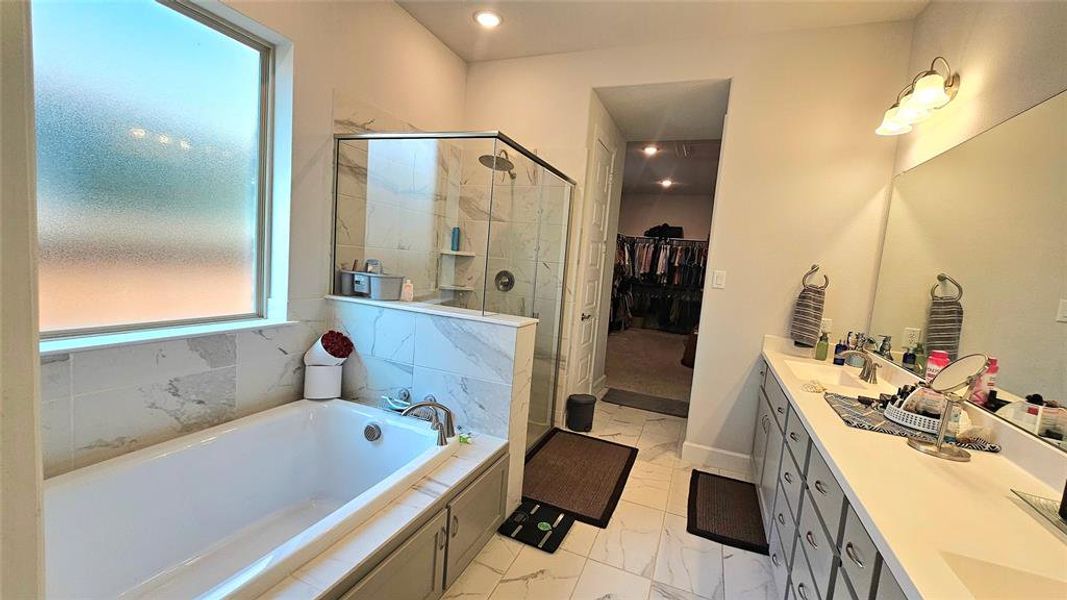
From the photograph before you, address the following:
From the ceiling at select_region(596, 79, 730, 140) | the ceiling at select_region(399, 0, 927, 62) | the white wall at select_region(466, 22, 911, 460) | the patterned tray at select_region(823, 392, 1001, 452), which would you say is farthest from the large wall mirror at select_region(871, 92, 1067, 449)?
the ceiling at select_region(596, 79, 730, 140)

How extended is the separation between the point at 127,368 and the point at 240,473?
585 millimetres

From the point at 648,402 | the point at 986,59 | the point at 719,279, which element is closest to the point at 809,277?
the point at 719,279

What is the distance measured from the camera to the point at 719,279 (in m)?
2.77

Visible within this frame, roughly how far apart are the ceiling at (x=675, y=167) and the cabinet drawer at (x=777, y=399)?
2773mm

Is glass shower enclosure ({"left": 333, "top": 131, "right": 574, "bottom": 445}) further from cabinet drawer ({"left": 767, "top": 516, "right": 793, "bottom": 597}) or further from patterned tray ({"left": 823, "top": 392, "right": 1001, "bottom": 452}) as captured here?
patterned tray ({"left": 823, "top": 392, "right": 1001, "bottom": 452})

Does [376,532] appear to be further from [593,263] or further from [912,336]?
[593,263]

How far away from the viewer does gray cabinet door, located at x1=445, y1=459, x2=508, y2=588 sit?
1.61 meters

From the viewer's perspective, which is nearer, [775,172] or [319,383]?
Result: [319,383]

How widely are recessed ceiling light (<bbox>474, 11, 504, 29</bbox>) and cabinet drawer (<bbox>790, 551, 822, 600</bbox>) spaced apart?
3.10 m

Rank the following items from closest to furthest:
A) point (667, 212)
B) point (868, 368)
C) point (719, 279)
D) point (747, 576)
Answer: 1. point (747, 576)
2. point (868, 368)
3. point (719, 279)
4. point (667, 212)

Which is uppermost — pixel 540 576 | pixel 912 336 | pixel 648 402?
pixel 912 336

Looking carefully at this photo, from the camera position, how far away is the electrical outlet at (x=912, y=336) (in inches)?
76.6

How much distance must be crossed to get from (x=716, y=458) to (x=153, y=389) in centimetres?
306

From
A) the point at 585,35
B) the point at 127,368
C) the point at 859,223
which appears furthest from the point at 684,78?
the point at 127,368
